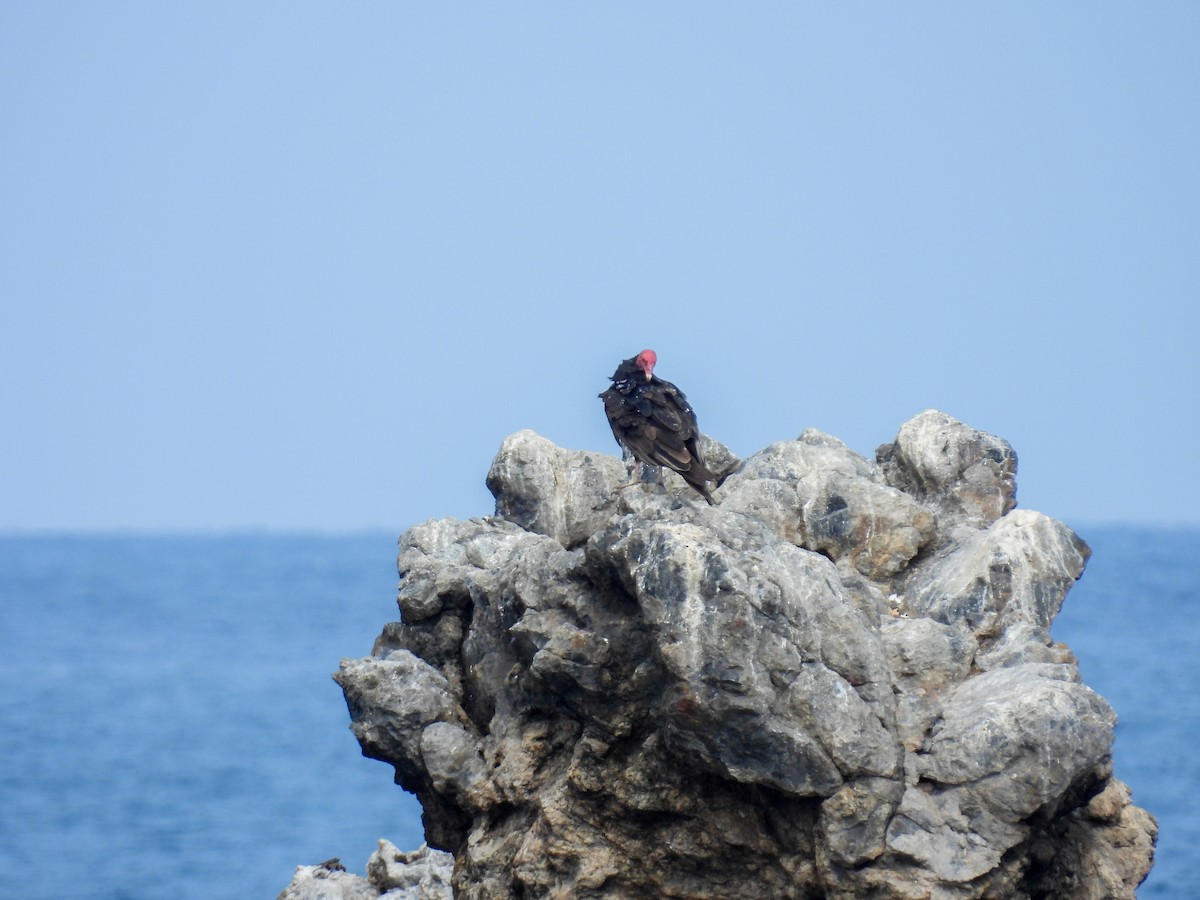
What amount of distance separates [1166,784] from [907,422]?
88.0 meters

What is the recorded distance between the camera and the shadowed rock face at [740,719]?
13.2m

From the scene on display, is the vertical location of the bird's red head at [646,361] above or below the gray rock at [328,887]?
above

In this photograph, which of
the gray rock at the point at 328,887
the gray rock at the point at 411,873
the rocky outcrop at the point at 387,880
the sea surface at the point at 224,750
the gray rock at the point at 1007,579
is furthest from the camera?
the sea surface at the point at 224,750

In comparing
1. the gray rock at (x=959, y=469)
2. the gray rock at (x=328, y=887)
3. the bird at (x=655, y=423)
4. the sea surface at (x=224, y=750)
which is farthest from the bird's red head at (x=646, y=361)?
the sea surface at (x=224, y=750)

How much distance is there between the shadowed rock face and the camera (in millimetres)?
13172

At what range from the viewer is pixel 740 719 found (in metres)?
13.0

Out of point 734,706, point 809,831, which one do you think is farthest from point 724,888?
point 734,706

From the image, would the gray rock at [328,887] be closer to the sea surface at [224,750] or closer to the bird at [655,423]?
the bird at [655,423]

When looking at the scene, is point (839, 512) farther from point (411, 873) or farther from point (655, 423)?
point (411, 873)

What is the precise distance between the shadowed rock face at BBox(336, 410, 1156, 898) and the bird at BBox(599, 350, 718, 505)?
15.3 inches

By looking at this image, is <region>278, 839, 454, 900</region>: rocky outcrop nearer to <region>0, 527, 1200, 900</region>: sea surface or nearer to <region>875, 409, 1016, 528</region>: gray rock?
<region>875, 409, 1016, 528</region>: gray rock

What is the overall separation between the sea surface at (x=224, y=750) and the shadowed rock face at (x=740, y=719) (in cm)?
5967

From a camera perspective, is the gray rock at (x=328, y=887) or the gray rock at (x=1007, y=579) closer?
the gray rock at (x=1007, y=579)

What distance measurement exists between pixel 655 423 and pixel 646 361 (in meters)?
1.28
